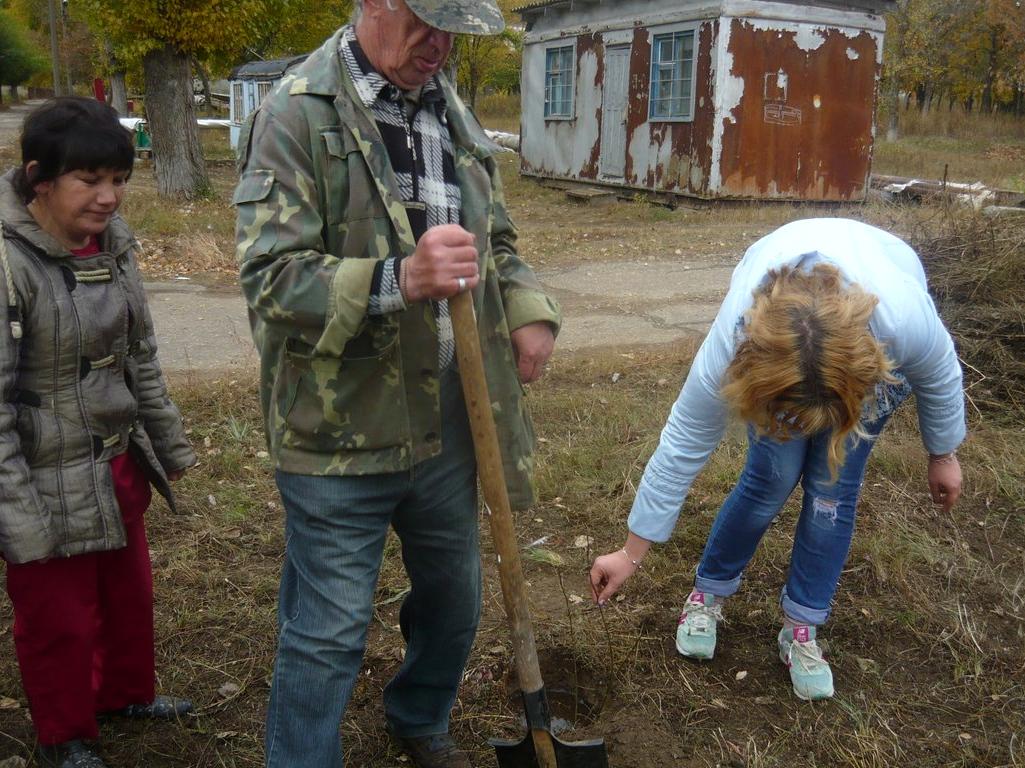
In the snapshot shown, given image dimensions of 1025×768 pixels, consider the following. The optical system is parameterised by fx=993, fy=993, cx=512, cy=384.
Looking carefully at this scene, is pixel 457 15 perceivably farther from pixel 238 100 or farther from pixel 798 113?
pixel 238 100

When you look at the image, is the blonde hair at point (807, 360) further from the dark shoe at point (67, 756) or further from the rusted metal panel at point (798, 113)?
the rusted metal panel at point (798, 113)

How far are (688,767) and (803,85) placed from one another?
11.9 meters

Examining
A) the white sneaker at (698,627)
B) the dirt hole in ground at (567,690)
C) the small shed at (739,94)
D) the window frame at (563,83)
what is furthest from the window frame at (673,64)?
the dirt hole in ground at (567,690)

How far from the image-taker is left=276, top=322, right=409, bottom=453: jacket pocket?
6.13ft

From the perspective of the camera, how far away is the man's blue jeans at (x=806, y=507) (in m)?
2.61

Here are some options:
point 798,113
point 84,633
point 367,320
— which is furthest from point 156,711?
point 798,113

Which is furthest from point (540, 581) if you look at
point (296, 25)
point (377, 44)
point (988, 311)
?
point (296, 25)

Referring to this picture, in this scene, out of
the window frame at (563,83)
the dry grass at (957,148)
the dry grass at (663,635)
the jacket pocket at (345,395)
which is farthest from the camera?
the dry grass at (957,148)

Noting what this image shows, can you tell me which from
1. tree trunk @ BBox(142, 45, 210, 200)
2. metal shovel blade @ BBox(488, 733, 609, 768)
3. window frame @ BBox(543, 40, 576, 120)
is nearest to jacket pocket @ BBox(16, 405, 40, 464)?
metal shovel blade @ BBox(488, 733, 609, 768)

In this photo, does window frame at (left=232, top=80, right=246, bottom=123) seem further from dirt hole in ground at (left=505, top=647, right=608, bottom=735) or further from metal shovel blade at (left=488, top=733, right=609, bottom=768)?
metal shovel blade at (left=488, top=733, right=609, bottom=768)

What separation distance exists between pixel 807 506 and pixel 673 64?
11.7 meters

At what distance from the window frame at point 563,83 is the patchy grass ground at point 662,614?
11445mm

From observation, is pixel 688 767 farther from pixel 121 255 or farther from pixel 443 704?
pixel 121 255

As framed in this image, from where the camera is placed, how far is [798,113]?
1298 centimetres
